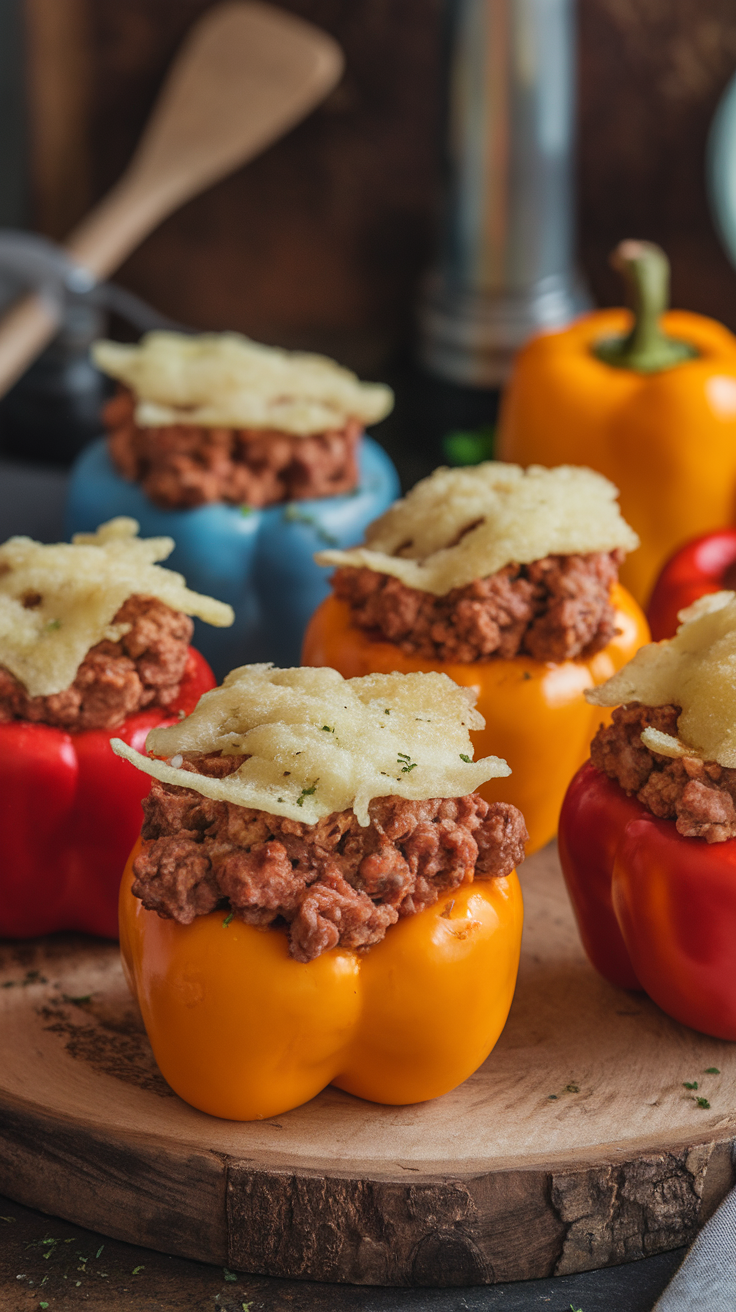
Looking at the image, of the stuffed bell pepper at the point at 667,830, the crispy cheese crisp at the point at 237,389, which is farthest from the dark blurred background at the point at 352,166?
the stuffed bell pepper at the point at 667,830

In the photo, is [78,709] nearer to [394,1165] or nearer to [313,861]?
[313,861]

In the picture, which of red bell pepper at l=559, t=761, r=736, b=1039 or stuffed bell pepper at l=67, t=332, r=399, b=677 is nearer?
red bell pepper at l=559, t=761, r=736, b=1039

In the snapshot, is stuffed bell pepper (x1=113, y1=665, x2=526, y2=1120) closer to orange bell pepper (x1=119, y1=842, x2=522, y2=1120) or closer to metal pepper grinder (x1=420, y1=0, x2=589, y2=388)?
orange bell pepper (x1=119, y1=842, x2=522, y2=1120)

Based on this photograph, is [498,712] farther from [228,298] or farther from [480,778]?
[228,298]

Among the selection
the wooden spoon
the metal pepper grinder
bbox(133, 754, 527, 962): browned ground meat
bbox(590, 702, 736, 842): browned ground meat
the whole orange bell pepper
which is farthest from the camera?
the wooden spoon

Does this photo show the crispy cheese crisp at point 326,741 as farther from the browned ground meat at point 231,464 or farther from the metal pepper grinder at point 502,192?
the metal pepper grinder at point 502,192

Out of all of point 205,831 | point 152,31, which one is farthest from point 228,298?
point 205,831

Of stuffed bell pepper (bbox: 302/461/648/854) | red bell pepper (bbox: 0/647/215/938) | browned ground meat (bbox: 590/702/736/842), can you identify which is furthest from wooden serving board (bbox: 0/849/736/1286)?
stuffed bell pepper (bbox: 302/461/648/854)

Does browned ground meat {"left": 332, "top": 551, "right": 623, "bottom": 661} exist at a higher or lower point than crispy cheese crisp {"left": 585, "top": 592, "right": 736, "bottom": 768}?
lower

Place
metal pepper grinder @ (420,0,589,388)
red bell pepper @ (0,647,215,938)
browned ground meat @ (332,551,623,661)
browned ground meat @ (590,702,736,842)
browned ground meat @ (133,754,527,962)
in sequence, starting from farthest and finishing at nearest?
metal pepper grinder @ (420,0,589,388)
browned ground meat @ (332,551,623,661)
red bell pepper @ (0,647,215,938)
browned ground meat @ (590,702,736,842)
browned ground meat @ (133,754,527,962)
